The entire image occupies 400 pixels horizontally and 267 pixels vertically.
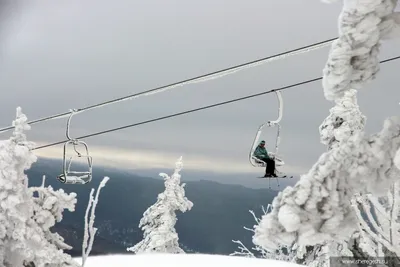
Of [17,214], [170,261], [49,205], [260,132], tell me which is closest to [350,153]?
[260,132]

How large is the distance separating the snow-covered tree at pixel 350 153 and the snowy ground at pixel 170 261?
186 inches

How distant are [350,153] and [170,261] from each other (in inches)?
206

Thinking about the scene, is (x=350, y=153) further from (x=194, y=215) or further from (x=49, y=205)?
(x=194, y=215)

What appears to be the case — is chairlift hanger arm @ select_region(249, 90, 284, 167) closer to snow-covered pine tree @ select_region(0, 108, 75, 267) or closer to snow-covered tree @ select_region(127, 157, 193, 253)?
snow-covered pine tree @ select_region(0, 108, 75, 267)

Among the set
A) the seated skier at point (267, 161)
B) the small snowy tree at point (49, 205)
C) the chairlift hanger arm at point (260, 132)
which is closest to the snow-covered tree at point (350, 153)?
the chairlift hanger arm at point (260, 132)

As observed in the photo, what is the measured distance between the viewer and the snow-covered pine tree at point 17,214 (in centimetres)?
309

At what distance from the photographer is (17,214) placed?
3088mm

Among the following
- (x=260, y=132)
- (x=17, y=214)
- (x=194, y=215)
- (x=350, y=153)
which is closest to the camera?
(x=350, y=153)

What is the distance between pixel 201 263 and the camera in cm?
617

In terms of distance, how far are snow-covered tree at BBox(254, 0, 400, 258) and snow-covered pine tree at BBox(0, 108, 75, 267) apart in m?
2.59

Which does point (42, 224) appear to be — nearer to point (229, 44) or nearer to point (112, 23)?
point (112, 23)

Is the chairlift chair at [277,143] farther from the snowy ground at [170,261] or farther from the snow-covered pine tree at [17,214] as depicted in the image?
the snowy ground at [170,261]

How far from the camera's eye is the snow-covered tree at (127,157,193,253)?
8.48m

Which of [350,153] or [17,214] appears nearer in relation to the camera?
[350,153]
